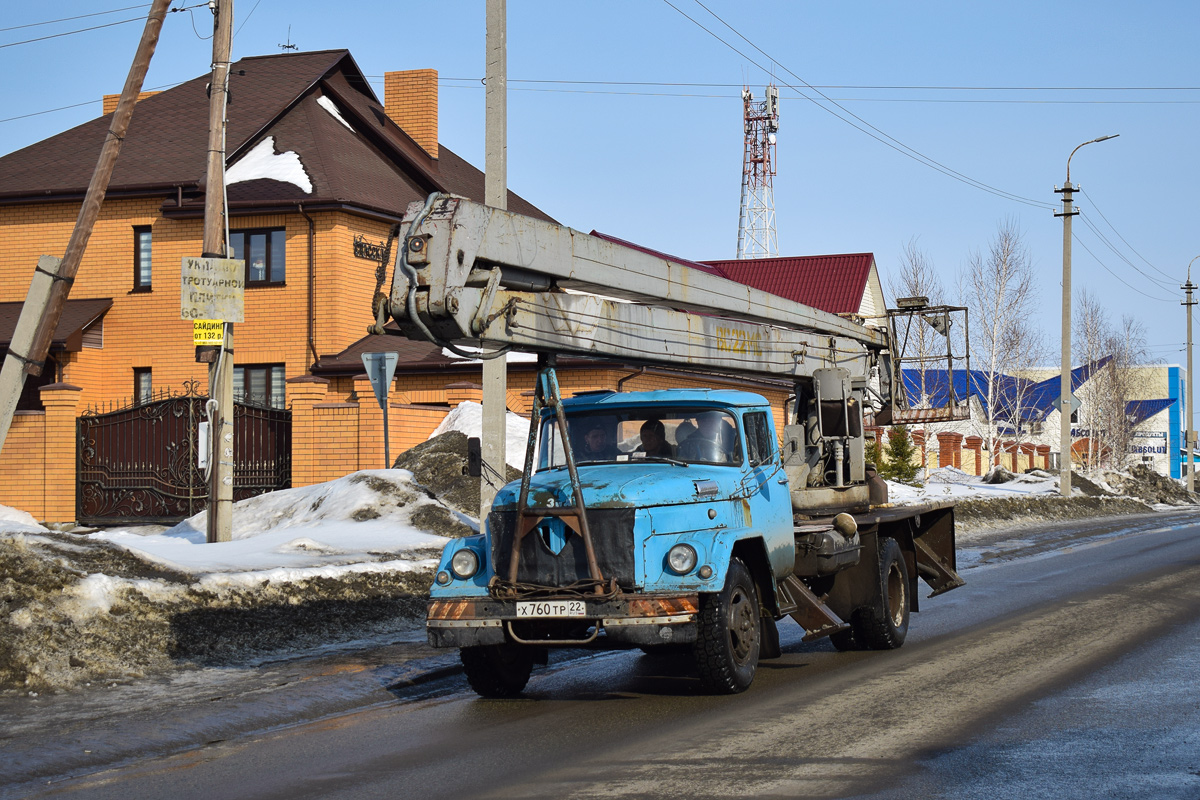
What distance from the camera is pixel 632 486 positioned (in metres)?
8.34

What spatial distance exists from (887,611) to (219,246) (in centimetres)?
876

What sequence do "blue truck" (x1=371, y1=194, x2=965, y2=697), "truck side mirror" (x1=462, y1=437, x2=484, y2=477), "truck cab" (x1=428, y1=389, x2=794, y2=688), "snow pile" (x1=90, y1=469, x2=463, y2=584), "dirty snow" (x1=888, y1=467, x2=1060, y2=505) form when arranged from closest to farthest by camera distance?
"blue truck" (x1=371, y1=194, x2=965, y2=697) → "truck cab" (x1=428, y1=389, x2=794, y2=688) → "truck side mirror" (x1=462, y1=437, x2=484, y2=477) → "snow pile" (x1=90, y1=469, x2=463, y2=584) → "dirty snow" (x1=888, y1=467, x2=1060, y2=505)

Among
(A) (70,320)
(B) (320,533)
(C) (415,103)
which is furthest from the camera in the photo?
(C) (415,103)

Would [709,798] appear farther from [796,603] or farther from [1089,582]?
[1089,582]

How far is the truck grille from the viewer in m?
8.17

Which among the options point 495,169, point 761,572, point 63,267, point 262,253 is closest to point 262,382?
point 262,253

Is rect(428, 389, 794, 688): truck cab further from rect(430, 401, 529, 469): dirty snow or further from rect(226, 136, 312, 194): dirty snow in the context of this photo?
rect(226, 136, 312, 194): dirty snow

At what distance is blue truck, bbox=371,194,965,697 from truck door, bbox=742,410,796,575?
2 cm

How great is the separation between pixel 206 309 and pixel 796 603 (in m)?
8.06

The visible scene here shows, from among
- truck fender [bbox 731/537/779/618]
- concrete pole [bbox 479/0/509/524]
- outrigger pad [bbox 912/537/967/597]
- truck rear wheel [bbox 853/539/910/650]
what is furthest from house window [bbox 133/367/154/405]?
truck fender [bbox 731/537/779/618]

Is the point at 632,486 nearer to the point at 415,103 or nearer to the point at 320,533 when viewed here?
the point at 320,533

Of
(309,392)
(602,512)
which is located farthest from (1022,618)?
(309,392)

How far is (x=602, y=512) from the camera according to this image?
8242 millimetres

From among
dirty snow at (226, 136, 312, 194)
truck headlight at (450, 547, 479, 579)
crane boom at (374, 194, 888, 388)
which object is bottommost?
truck headlight at (450, 547, 479, 579)
